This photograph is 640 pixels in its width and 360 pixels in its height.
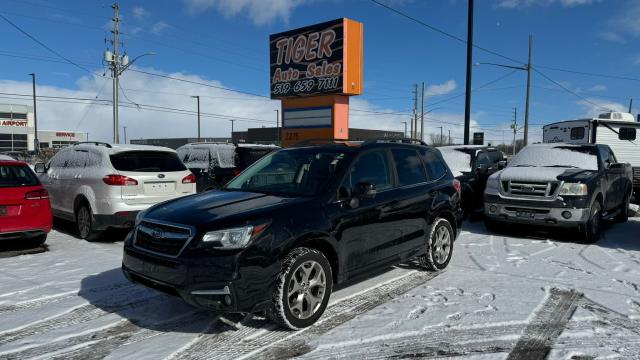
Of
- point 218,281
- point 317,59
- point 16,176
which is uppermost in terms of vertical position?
point 317,59

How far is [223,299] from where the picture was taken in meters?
3.63

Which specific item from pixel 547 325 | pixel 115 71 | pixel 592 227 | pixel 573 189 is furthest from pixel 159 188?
pixel 115 71

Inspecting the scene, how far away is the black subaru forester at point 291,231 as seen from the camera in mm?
3672

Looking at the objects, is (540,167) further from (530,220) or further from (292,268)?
(292,268)

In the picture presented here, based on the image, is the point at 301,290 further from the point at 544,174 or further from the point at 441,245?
the point at 544,174

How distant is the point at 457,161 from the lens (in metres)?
10.9

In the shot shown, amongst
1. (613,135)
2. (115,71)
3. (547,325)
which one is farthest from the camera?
(115,71)

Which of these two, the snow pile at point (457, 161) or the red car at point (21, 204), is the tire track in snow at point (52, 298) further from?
the snow pile at point (457, 161)

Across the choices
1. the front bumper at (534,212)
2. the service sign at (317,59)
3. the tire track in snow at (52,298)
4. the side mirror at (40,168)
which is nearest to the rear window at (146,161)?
the side mirror at (40,168)

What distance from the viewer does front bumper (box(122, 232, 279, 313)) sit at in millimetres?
3609

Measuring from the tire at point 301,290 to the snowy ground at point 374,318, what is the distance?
0.42 ft

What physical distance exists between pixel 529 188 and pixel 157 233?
6728 millimetres

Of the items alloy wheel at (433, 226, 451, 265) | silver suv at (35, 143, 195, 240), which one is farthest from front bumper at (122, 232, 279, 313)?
silver suv at (35, 143, 195, 240)

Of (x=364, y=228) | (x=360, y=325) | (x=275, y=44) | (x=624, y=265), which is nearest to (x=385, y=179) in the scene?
(x=364, y=228)
